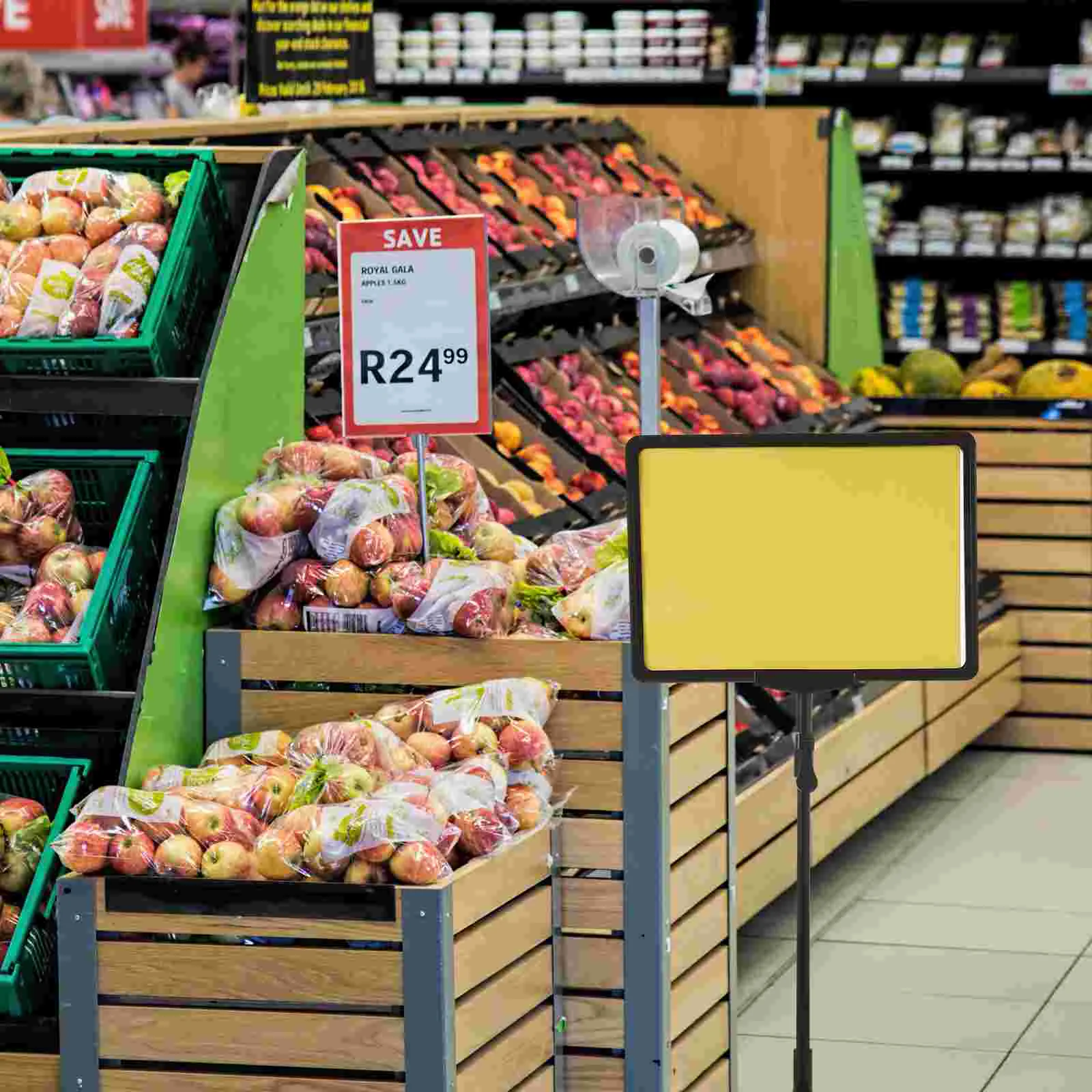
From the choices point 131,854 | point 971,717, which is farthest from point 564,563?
point 971,717

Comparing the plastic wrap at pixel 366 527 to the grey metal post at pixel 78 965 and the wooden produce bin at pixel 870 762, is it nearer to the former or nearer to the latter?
the grey metal post at pixel 78 965

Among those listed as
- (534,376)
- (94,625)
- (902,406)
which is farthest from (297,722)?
(902,406)

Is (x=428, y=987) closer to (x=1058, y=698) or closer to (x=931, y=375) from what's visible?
(x=1058, y=698)

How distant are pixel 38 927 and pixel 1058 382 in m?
4.74

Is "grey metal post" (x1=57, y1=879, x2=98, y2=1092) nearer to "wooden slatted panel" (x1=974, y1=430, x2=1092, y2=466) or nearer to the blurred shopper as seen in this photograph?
"wooden slatted panel" (x1=974, y1=430, x2=1092, y2=466)

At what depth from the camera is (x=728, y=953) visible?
372cm

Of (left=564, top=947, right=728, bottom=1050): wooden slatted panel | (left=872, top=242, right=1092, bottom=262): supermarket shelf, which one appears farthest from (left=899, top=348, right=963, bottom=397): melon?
(left=564, top=947, right=728, bottom=1050): wooden slatted panel

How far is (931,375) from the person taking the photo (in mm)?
7262

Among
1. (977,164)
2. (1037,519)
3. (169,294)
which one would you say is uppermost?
(977,164)

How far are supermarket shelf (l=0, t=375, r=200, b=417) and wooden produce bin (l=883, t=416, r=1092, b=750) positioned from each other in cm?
385

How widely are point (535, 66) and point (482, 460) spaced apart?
451 cm

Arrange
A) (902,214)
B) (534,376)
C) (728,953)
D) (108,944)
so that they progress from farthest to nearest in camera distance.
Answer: (902,214)
(534,376)
(728,953)
(108,944)

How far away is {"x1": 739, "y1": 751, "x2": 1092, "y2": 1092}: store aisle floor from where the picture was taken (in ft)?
14.1

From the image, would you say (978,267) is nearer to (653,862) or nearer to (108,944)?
(653,862)
